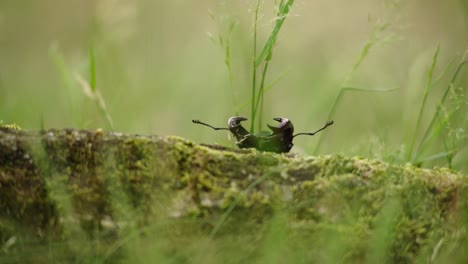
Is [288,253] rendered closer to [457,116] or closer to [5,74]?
[457,116]

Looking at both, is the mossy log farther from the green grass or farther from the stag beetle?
the stag beetle

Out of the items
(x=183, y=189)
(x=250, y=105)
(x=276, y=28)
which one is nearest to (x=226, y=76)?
(x=250, y=105)

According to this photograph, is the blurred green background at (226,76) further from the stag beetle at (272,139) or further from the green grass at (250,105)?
the stag beetle at (272,139)

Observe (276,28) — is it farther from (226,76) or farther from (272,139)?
(226,76)

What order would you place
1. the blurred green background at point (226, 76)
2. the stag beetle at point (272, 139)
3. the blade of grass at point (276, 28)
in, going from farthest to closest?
the blurred green background at point (226, 76) → the blade of grass at point (276, 28) → the stag beetle at point (272, 139)

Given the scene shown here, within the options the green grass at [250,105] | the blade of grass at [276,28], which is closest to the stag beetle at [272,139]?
the green grass at [250,105]

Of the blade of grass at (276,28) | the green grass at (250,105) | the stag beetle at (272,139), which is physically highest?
the blade of grass at (276,28)

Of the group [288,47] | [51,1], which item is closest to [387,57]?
[288,47]
